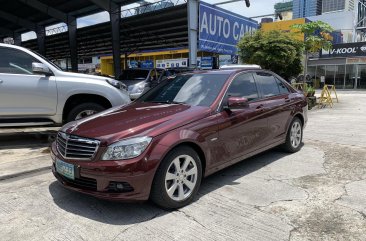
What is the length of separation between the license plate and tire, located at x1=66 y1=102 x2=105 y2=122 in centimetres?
284

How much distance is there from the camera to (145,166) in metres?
3.56

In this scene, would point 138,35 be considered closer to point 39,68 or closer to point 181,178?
point 39,68

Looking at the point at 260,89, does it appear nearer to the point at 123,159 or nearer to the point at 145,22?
the point at 123,159

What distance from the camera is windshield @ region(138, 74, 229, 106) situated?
188 inches

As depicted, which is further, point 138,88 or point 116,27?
point 116,27

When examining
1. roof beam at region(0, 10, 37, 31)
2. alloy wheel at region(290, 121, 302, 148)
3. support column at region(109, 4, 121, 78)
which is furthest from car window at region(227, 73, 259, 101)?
roof beam at region(0, 10, 37, 31)

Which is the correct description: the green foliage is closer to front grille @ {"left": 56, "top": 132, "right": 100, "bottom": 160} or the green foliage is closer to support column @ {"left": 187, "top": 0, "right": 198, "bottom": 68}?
support column @ {"left": 187, "top": 0, "right": 198, "bottom": 68}

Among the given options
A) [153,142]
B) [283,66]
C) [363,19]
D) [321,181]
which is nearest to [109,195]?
[153,142]

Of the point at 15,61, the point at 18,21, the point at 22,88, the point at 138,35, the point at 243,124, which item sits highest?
the point at 18,21

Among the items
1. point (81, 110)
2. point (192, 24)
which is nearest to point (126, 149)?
point (81, 110)

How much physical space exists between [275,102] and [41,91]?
415 cm

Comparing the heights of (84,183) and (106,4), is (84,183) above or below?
below

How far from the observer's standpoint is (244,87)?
5340 mm

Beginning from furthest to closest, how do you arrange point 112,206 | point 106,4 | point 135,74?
point 106,4 → point 135,74 → point 112,206
